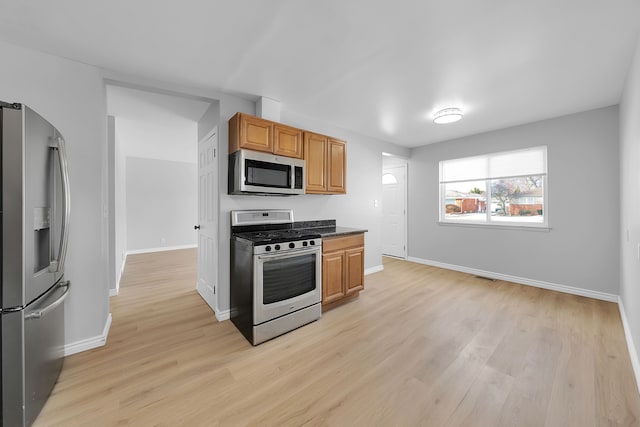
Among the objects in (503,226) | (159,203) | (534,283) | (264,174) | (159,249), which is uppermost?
(264,174)

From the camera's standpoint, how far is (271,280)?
2.40 meters

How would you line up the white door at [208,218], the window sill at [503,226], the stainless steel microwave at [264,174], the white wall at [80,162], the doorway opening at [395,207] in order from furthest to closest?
1. the doorway opening at [395,207]
2. the window sill at [503,226]
3. the white door at [208,218]
4. the stainless steel microwave at [264,174]
5. the white wall at [80,162]

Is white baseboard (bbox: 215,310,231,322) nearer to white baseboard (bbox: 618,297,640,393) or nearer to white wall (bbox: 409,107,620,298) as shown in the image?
white baseboard (bbox: 618,297,640,393)

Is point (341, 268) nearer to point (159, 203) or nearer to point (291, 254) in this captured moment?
point (291, 254)

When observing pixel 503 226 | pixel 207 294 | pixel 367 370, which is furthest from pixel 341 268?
pixel 503 226

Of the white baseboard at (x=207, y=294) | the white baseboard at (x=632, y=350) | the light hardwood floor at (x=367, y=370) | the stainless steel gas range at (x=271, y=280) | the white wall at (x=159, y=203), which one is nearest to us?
the light hardwood floor at (x=367, y=370)

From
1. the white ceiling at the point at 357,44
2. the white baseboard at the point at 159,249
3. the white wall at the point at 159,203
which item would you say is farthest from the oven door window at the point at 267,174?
the white baseboard at the point at 159,249

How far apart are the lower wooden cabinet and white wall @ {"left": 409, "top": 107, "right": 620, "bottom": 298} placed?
258 cm

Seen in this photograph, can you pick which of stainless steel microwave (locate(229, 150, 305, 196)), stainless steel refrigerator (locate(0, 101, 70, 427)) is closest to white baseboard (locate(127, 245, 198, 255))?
stainless steel microwave (locate(229, 150, 305, 196))

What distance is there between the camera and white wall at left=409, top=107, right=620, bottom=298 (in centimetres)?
325

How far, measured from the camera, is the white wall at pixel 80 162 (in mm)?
2043

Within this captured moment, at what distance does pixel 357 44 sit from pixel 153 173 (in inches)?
271

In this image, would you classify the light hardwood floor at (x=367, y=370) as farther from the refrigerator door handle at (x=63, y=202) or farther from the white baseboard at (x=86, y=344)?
the refrigerator door handle at (x=63, y=202)

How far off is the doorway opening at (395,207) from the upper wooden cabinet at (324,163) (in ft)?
7.75
